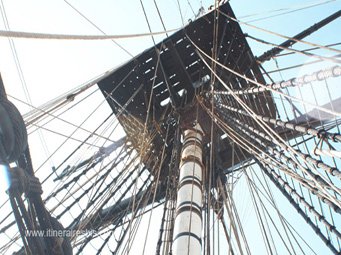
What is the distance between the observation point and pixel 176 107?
25.3 feet

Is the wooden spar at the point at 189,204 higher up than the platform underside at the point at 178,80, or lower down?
lower down

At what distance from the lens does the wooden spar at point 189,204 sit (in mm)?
3754

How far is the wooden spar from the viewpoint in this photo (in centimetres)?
375

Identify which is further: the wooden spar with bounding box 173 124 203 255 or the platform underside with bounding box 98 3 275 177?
the platform underside with bounding box 98 3 275 177

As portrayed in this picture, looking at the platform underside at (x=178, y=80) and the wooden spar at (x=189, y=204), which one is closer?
the wooden spar at (x=189, y=204)

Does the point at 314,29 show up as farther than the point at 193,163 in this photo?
Yes

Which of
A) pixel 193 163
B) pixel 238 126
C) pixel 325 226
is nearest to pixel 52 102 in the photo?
pixel 193 163

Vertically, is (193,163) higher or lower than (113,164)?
lower

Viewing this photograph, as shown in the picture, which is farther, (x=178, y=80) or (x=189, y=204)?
(x=178, y=80)

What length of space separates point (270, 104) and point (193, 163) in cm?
302

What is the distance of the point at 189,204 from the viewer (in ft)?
14.3

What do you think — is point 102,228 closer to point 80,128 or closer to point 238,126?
point 80,128

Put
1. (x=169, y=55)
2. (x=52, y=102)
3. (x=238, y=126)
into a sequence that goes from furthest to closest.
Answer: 1. (x=169, y=55)
2. (x=238, y=126)
3. (x=52, y=102)

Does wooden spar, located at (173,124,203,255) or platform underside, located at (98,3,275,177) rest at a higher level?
platform underside, located at (98,3,275,177)
